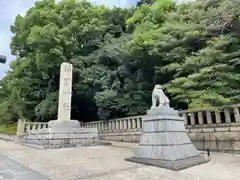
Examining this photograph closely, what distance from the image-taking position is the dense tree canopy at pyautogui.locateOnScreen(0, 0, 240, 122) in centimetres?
628

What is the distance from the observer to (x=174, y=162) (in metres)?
3.76

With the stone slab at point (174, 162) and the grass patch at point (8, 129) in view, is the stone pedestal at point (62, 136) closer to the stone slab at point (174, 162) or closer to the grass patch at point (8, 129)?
the stone slab at point (174, 162)

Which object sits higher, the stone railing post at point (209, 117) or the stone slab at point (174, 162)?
the stone railing post at point (209, 117)

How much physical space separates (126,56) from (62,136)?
4816 millimetres

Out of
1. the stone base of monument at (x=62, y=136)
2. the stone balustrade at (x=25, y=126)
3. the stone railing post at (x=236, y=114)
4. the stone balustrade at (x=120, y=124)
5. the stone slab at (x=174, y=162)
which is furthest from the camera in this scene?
the stone balustrade at (x=25, y=126)

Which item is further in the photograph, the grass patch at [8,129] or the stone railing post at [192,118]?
the grass patch at [8,129]

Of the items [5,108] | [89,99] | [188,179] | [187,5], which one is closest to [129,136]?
Answer: [89,99]

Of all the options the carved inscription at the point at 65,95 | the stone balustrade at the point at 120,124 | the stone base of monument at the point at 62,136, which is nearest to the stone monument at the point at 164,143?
the stone balustrade at the point at 120,124

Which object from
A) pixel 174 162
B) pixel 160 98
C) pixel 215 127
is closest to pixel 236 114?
pixel 215 127

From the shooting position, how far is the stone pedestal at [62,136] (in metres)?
A: 7.55

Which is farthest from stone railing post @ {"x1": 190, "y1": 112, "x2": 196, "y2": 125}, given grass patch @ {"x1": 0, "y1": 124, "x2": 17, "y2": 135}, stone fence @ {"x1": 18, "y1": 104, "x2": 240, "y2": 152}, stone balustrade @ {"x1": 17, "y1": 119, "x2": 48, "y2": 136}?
grass patch @ {"x1": 0, "y1": 124, "x2": 17, "y2": 135}

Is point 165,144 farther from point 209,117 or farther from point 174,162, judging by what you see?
point 209,117

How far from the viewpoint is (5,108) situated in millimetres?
13648

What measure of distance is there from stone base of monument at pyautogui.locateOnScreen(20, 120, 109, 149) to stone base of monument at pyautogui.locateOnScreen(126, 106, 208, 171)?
160 inches
